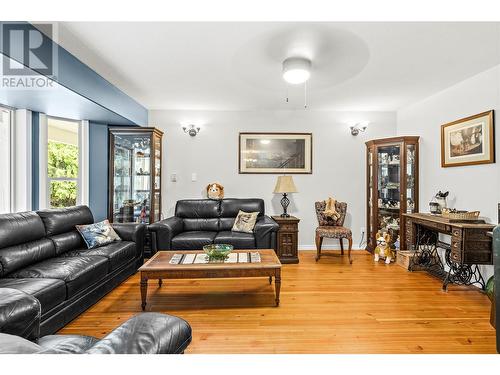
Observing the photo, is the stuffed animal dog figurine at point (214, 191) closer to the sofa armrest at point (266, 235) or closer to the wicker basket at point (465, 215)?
the sofa armrest at point (266, 235)

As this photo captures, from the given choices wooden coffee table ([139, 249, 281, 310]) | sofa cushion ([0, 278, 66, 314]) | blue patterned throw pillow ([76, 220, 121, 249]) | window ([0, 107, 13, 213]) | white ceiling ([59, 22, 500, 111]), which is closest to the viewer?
sofa cushion ([0, 278, 66, 314])

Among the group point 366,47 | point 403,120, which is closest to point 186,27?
point 366,47

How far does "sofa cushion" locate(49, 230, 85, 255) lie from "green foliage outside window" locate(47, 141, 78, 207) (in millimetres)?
1077

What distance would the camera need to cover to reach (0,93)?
2.60 meters

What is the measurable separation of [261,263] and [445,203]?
262 centimetres

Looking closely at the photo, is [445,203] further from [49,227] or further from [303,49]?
[49,227]

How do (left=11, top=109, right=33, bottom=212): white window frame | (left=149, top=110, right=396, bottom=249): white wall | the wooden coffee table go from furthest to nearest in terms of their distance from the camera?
(left=149, top=110, right=396, bottom=249): white wall → (left=11, top=109, right=33, bottom=212): white window frame → the wooden coffee table

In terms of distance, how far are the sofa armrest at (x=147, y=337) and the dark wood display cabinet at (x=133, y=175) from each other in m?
3.29

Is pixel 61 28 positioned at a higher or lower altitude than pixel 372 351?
higher

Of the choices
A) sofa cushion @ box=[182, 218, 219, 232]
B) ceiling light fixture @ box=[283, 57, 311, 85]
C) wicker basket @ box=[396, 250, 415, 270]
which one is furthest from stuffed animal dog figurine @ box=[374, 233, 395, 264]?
ceiling light fixture @ box=[283, 57, 311, 85]

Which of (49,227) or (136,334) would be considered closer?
(136,334)

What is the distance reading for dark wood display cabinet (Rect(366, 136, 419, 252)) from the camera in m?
3.89

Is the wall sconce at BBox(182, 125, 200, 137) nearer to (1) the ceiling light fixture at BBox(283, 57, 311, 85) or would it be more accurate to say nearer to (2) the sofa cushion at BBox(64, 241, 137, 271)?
(2) the sofa cushion at BBox(64, 241, 137, 271)

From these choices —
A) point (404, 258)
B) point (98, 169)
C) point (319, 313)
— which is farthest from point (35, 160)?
point (404, 258)
